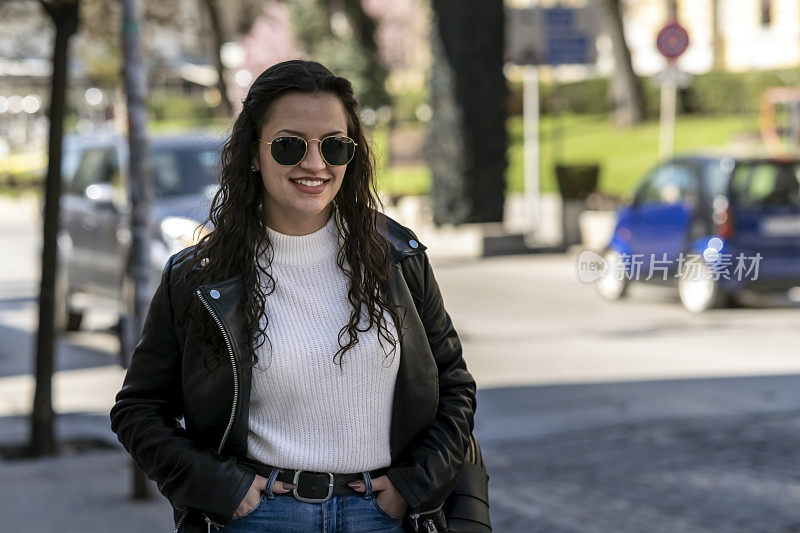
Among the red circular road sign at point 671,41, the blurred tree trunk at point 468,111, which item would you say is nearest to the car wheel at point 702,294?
the red circular road sign at point 671,41

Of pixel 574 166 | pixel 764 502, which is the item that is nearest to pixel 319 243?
pixel 764 502

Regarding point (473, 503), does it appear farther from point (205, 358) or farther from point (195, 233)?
point (195, 233)

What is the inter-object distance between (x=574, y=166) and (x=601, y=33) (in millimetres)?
37302

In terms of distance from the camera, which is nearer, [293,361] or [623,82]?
[293,361]

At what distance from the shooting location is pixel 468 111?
72.7 feet

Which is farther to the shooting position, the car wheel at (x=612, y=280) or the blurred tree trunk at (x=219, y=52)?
the blurred tree trunk at (x=219, y=52)

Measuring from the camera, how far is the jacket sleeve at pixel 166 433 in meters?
2.79

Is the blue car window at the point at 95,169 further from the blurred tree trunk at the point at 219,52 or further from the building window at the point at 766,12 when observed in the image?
the blurred tree trunk at the point at 219,52

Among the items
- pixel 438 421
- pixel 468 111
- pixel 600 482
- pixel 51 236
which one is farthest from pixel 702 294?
pixel 438 421

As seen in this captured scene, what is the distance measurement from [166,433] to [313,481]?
32cm

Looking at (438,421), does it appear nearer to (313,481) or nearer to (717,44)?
(313,481)

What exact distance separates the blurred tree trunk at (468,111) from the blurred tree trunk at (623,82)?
623 inches

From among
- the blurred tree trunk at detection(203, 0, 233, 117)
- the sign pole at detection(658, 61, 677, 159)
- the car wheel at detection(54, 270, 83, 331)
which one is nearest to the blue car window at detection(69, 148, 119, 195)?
the car wheel at detection(54, 270, 83, 331)

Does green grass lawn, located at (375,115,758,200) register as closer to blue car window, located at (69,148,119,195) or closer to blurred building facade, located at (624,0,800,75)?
blurred building facade, located at (624,0,800,75)
